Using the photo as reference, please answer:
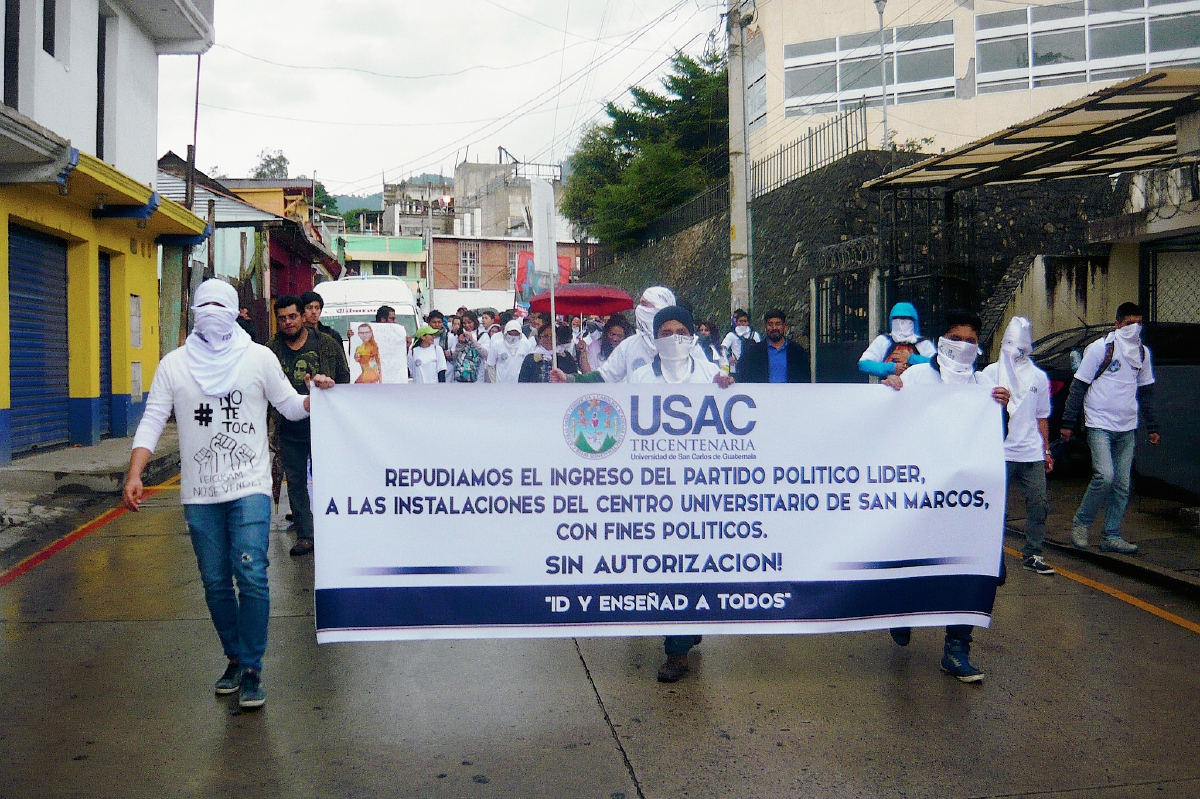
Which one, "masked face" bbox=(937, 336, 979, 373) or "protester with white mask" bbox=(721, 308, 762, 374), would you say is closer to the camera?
"masked face" bbox=(937, 336, 979, 373)

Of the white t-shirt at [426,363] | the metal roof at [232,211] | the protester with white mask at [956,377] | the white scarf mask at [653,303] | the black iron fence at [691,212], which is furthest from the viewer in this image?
the black iron fence at [691,212]

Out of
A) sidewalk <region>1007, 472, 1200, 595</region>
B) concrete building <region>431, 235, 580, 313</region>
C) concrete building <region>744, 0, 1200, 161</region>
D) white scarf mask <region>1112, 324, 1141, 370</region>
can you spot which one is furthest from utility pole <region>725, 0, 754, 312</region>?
concrete building <region>431, 235, 580, 313</region>

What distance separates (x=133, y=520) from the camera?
31.1ft

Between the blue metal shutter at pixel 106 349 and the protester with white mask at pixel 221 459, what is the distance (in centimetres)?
1173

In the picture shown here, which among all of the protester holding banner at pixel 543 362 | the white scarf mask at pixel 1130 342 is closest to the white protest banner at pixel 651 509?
the protester holding banner at pixel 543 362

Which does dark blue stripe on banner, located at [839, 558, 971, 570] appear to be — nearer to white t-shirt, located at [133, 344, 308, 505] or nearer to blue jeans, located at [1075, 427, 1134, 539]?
white t-shirt, located at [133, 344, 308, 505]

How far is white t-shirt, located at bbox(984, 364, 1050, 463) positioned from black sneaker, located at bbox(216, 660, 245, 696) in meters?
4.88

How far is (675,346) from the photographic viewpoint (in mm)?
5309

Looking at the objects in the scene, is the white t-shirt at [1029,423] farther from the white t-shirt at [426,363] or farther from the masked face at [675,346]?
the white t-shirt at [426,363]

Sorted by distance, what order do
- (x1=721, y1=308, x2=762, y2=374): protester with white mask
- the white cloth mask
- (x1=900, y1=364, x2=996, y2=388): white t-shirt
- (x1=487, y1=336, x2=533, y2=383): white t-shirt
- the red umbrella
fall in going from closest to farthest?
(x1=900, y1=364, x2=996, y2=388): white t-shirt
the white cloth mask
(x1=721, y1=308, x2=762, y2=374): protester with white mask
(x1=487, y1=336, x2=533, y2=383): white t-shirt
the red umbrella

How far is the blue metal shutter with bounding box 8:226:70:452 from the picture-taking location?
Answer: 12422 mm

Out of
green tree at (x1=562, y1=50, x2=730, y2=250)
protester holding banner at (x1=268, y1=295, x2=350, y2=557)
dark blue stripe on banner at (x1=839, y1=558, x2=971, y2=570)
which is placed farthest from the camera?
green tree at (x1=562, y1=50, x2=730, y2=250)

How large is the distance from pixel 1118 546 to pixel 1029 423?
142cm

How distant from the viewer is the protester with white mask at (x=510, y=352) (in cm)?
1384
